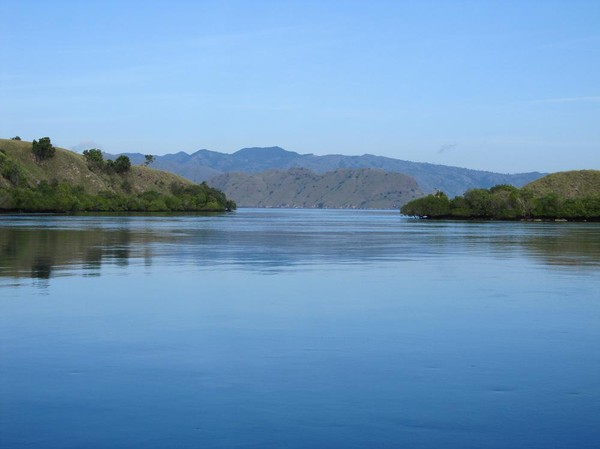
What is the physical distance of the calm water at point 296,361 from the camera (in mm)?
11734

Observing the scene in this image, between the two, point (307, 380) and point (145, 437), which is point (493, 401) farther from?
point (145, 437)

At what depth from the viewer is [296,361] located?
54.2 ft

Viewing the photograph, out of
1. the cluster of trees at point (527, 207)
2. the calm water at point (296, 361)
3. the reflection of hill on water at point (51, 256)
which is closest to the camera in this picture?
the calm water at point (296, 361)

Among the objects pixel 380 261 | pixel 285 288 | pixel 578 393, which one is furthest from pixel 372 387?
pixel 380 261

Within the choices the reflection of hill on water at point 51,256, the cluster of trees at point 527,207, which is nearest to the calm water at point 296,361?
the reflection of hill on water at point 51,256

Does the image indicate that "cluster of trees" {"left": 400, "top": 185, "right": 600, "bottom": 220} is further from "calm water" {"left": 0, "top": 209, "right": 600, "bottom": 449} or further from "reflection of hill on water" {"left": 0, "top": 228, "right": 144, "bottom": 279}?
"calm water" {"left": 0, "top": 209, "right": 600, "bottom": 449}

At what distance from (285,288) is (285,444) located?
19.0 meters

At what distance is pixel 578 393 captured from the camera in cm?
1396

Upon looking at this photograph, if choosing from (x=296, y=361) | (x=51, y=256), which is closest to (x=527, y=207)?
(x=51, y=256)

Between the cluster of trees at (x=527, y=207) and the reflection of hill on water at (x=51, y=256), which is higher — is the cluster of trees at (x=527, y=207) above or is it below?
above

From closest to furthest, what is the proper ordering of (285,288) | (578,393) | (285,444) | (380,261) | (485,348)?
1. (285,444)
2. (578,393)
3. (485,348)
4. (285,288)
5. (380,261)

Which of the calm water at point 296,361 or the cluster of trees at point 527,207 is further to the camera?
the cluster of trees at point 527,207

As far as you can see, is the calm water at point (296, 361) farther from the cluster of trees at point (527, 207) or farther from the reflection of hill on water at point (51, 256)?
the cluster of trees at point (527, 207)

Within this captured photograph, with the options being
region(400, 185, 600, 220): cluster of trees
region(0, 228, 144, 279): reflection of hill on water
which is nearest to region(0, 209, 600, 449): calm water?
region(0, 228, 144, 279): reflection of hill on water
